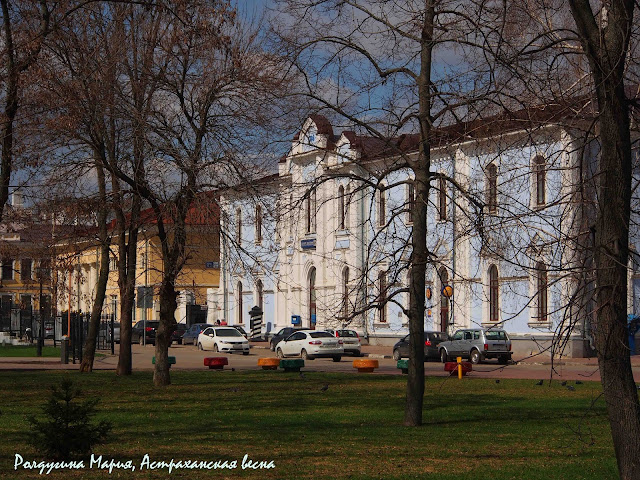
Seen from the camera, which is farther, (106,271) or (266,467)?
(106,271)

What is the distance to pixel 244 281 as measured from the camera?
69.4 meters

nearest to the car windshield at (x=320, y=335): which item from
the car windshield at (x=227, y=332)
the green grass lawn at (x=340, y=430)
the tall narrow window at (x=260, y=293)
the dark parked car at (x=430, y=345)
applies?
the dark parked car at (x=430, y=345)

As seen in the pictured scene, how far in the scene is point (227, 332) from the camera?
51.5 meters

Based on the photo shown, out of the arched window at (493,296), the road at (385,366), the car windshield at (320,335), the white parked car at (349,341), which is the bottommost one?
the road at (385,366)

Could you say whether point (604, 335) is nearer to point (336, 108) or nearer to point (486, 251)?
point (486, 251)

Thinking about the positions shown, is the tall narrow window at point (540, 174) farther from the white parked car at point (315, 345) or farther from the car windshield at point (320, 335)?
the car windshield at point (320, 335)

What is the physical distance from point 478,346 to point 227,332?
16.1m

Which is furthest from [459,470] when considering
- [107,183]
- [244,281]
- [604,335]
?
[244,281]

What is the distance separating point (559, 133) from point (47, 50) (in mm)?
13891

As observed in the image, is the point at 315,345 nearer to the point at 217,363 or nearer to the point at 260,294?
the point at 217,363

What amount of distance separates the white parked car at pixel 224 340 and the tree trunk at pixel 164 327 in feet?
86.6

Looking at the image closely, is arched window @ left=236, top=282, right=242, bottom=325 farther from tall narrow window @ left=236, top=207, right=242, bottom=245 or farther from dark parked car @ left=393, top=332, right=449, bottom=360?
tall narrow window @ left=236, top=207, right=242, bottom=245

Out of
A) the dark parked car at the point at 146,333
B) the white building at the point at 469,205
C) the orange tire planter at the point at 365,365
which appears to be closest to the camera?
the white building at the point at 469,205

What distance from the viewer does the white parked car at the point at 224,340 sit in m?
50.3
